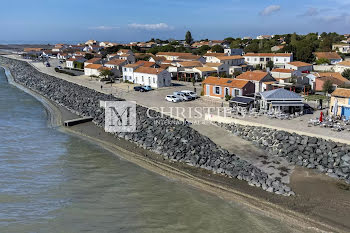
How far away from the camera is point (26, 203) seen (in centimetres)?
1438

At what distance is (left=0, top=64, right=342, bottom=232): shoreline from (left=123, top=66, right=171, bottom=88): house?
1476 cm

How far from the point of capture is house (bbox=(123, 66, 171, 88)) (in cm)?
3881

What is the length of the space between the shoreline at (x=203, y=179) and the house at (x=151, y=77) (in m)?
14.8

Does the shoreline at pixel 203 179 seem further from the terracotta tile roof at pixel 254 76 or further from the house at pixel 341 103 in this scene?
the terracotta tile roof at pixel 254 76

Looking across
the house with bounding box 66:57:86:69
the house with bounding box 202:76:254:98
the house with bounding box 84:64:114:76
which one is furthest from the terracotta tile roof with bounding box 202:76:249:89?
the house with bounding box 66:57:86:69

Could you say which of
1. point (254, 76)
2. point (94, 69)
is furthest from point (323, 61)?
point (94, 69)

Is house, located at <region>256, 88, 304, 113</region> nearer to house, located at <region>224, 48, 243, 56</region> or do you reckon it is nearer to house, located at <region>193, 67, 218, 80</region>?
house, located at <region>193, 67, 218, 80</region>

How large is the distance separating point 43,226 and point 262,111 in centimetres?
1741

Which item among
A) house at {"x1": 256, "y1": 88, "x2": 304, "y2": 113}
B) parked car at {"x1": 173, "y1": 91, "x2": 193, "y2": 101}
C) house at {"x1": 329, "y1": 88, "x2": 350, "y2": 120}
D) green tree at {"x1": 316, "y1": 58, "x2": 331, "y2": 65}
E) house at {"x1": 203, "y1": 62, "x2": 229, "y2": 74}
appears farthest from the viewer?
green tree at {"x1": 316, "y1": 58, "x2": 331, "y2": 65}

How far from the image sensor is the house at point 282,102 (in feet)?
79.8

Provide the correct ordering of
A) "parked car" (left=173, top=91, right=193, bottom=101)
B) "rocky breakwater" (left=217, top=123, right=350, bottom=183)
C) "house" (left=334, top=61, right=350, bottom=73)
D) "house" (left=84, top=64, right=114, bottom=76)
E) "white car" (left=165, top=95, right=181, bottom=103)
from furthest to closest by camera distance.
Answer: "house" (left=84, top=64, right=114, bottom=76)
"house" (left=334, top=61, right=350, bottom=73)
"parked car" (left=173, top=91, right=193, bottom=101)
"white car" (left=165, top=95, right=181, bottom=103)
"rocky breakwater" (left=217, top=123, right=350, bottom=183)

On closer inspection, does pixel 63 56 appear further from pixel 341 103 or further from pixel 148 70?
pixel 341 103

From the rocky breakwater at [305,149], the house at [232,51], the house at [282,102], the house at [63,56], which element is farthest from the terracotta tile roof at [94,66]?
the house at [63,56]

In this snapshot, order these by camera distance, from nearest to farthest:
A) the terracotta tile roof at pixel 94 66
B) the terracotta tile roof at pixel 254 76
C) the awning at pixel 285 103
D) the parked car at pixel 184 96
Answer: the awning at pixel 285 103 → the parked car at pixel 184 96 → the terracotta tile roof at pixel 254 76 → the terracotta tile roof at pixel 94 66
